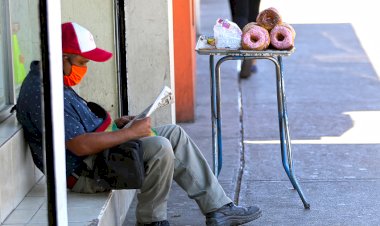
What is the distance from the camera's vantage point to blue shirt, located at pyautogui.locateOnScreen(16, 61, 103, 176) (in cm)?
427

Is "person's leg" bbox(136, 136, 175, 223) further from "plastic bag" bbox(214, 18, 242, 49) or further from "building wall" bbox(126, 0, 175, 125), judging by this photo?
"building wall" bbox(126, 0, 175, 125)

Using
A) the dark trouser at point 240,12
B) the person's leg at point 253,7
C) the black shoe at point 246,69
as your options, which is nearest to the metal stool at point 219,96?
the dark trouser at point 240,12

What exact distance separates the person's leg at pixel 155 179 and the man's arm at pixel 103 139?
0.13 metres

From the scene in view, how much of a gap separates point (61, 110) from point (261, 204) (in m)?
2.19

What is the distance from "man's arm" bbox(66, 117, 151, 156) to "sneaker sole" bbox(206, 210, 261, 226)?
713 mm

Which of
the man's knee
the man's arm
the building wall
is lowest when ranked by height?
the man's knee

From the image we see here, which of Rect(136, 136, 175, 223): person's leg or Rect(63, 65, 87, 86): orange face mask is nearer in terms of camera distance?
Rect(63, 65, 87, 86): orange face mask

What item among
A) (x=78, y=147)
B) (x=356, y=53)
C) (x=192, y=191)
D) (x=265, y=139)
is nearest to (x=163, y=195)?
(x=192, y=191)

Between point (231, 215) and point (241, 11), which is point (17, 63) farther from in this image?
point (241, 11)

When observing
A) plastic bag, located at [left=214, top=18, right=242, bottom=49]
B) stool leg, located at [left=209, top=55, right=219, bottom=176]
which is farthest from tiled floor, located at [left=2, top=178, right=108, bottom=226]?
plastic bag, located at [left=214, top=18, right=242, bottom=49]

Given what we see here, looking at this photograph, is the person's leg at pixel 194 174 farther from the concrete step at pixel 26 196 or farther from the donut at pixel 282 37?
the donut at pixel 282 37

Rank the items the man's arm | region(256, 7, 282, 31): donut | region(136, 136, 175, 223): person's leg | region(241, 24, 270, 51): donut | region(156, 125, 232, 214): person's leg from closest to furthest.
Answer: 1. the man's arm
2. region(136, 136, 175, 223): person's leg
3. region(156, 125, 232, 214): person's leg
4. region(241, 24, 270, 51): donut
5. region(256, 7, 282, 31): donut

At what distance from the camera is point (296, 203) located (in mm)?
5523

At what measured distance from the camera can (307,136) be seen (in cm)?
716
